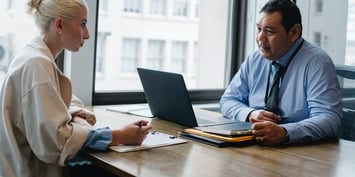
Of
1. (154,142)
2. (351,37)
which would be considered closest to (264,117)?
(154,142)

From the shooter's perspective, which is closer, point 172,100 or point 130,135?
point 130,135

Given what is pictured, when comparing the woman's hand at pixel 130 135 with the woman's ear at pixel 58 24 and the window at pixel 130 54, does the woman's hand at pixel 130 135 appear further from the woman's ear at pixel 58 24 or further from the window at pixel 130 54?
the window at pixel 130 54

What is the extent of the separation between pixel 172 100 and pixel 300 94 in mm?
594

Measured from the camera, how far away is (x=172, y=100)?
77.3 inches

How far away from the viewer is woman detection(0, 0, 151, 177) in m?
1.44

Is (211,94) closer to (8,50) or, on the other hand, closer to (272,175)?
(8,50)

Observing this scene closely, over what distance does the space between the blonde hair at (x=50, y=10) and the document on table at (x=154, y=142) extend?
1.62ft

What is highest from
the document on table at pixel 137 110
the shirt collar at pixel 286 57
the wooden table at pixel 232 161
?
the shirt collar at pixel 286 57

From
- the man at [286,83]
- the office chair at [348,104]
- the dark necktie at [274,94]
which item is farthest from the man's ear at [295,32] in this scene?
the office chair at [348,104]

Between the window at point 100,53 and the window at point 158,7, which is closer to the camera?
the window at point 100,53

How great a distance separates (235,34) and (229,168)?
225cm

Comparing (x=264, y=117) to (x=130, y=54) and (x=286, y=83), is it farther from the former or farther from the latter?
(x=130, y=54)

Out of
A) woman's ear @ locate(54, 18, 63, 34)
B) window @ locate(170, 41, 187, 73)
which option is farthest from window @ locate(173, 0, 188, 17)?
woman's ear @ locate(54, 18, 63, 34)

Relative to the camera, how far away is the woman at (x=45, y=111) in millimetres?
1436
